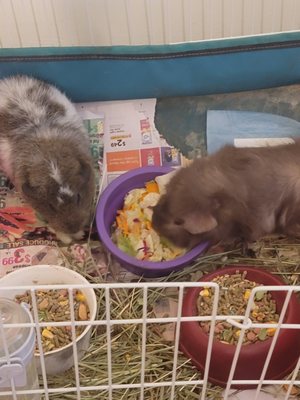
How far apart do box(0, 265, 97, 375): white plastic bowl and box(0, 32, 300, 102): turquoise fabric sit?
979 mm

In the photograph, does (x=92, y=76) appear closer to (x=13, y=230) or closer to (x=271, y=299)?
(x=13, y=230)

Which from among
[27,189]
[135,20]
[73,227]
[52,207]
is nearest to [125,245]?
[73,227]

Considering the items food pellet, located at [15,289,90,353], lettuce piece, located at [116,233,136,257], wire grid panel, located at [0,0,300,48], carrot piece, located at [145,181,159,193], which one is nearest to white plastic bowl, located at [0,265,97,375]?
food pellet, located at [15,289,90,353]

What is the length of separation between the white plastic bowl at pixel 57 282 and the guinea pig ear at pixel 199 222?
1.40 ft

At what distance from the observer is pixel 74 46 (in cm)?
278

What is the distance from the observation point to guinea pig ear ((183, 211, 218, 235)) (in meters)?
2.30

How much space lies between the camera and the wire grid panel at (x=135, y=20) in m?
2.73

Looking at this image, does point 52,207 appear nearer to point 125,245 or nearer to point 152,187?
point 125,245

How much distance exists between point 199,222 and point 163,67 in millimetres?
843

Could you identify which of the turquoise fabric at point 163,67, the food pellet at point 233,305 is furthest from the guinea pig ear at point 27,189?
the food pellet at point 233,305

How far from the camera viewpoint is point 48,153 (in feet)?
8.48

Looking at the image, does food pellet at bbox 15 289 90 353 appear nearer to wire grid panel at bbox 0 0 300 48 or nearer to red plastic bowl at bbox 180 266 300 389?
red plastic bowl at bbox 180 266 300 389

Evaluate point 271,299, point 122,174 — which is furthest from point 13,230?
point 271,299

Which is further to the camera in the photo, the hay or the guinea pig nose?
the guinea pig nose
